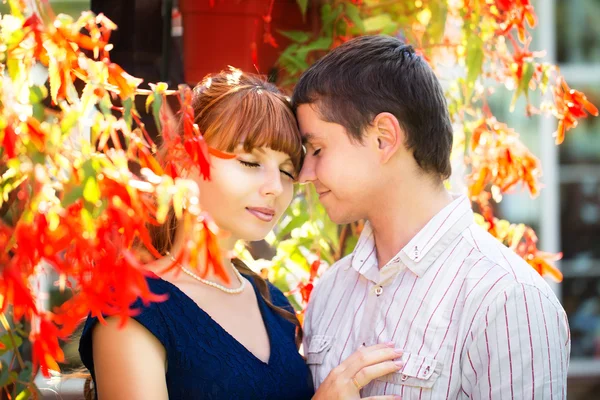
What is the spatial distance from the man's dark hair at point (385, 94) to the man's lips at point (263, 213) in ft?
0.70

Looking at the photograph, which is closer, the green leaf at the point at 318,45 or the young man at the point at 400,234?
the young man at the point at 400,234

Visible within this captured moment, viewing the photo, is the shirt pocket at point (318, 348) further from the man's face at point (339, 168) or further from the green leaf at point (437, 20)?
the green leaf at point (437, 20)

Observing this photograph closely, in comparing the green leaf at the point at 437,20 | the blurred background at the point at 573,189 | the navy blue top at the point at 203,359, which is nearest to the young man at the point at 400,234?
the navy blue top at the point at 203,359

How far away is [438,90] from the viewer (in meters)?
1.59

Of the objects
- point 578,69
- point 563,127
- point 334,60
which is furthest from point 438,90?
point 578,69

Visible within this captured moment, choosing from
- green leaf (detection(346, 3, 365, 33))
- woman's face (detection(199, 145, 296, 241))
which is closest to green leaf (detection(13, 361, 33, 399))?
woman's face (detection(199, 145, 296, 241))

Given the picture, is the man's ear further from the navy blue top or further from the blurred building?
the blurred building

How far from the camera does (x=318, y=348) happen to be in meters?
1.64

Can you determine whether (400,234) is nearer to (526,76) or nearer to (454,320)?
(454,320)

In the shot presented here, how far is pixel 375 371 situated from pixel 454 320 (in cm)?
16

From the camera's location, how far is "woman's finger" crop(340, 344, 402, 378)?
1410mm

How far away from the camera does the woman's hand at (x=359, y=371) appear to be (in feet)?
4.58

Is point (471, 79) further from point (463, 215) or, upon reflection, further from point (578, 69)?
point (578, 69)

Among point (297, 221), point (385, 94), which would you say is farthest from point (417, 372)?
point (297, 221)
